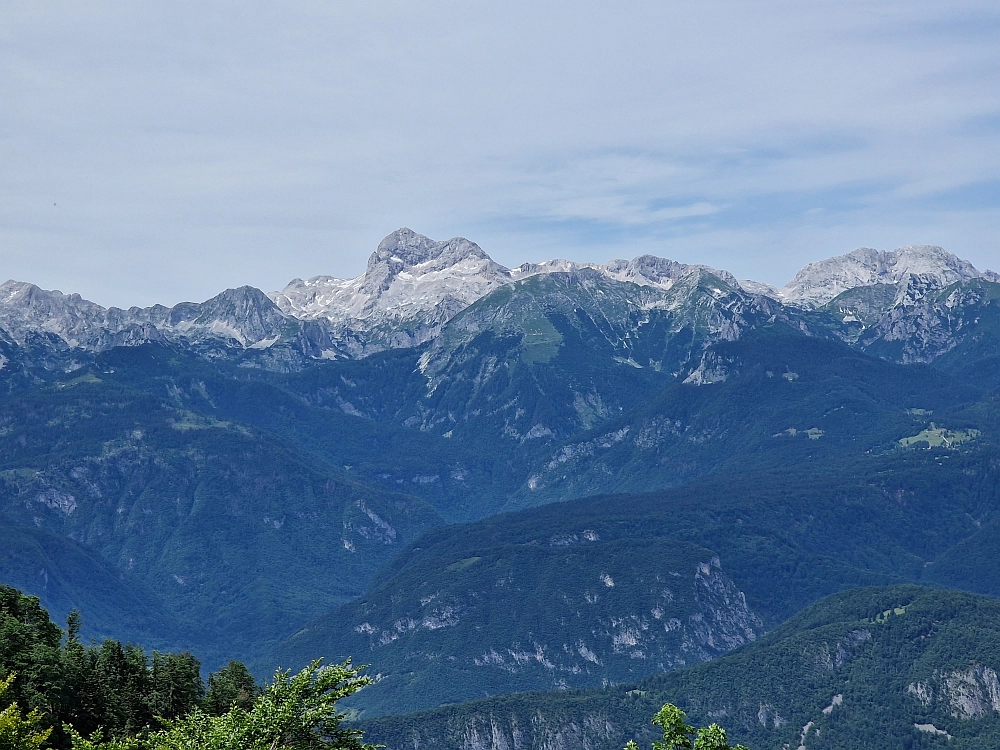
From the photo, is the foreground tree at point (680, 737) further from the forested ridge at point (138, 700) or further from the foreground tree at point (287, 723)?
the forested ridge at point (138, 700)

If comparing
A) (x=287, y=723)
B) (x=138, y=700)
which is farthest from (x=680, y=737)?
(x=138, y=700)

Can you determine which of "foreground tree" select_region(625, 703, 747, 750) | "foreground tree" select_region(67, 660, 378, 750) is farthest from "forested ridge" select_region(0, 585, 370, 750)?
"foreground tree" select_region(625, 703, 747, 750)

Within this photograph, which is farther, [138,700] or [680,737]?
[138,700]

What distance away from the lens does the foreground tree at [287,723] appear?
78.6 metres

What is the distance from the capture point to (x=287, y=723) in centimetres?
7881

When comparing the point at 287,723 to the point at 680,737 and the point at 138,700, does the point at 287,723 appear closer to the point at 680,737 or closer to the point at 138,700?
the point at 680,737

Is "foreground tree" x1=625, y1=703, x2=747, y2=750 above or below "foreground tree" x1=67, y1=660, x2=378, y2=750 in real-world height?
below

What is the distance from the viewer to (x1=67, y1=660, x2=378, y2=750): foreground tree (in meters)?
78.6

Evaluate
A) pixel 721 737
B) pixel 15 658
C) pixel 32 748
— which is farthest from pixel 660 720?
pixel 15 658

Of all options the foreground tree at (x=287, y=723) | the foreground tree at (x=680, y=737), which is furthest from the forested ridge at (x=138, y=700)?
the foreground tree at (x=680, y=737)

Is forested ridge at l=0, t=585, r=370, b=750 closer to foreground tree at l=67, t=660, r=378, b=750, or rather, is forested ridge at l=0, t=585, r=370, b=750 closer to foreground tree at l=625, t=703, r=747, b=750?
foreground tree at l=67, t=660, r=378, b=750

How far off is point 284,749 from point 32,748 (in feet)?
47.0

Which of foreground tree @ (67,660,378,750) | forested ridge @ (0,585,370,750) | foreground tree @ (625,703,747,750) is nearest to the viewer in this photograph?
foreground tree @ (67,660,378,750)

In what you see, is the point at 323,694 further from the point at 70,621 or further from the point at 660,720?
the point at 70,621
